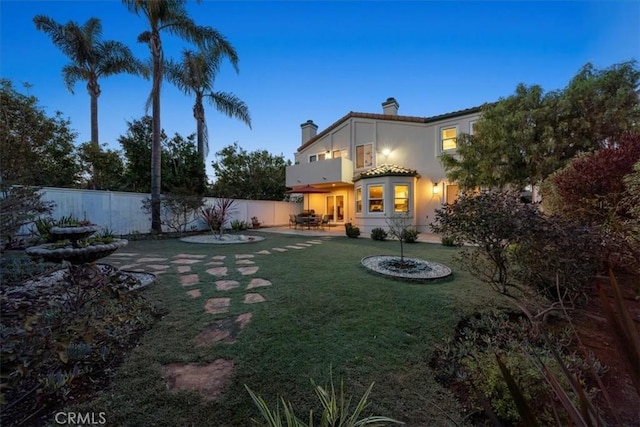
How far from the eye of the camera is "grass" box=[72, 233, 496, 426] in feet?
6.07

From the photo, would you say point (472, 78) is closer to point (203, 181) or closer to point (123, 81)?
point (203, 181)

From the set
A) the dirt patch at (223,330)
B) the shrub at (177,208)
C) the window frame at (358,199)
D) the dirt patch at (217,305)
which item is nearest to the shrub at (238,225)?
the shrub at (177,208)

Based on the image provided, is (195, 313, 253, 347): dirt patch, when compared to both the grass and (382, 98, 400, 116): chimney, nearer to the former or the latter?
the grass

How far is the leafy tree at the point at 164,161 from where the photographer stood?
43.5 feet

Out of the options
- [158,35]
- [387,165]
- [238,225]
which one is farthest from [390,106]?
[158,35]

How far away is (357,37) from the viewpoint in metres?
8.35

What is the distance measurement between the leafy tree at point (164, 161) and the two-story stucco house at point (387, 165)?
547 cm

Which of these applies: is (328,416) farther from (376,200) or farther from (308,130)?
(308,130)

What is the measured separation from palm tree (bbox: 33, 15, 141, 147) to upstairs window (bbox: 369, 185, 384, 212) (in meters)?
13.0

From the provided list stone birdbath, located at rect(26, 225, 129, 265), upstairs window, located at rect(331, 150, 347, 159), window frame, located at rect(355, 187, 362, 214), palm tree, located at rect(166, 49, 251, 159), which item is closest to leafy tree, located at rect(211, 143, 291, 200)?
palm tree, located at rect(166, 49, 251, 159)

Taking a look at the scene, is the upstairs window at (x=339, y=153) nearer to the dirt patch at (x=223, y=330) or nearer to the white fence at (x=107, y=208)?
the white fence at (x=107, y=208)

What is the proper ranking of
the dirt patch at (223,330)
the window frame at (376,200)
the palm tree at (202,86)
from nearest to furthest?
the dirt patch at (223,330)
the palm tree at (202,86)
the window frame at (376,200)

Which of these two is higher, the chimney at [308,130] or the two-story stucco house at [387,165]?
the chimney at [308,130]

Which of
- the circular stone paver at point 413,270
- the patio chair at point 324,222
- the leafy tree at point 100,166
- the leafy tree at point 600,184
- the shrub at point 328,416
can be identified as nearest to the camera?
the shrub at point 328,416
